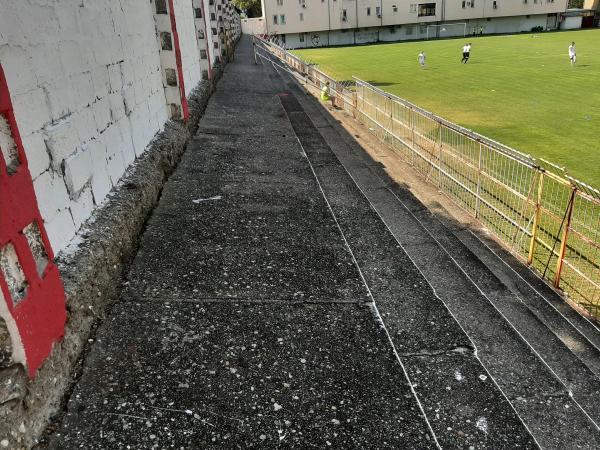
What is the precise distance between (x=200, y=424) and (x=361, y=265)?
256 centimetres

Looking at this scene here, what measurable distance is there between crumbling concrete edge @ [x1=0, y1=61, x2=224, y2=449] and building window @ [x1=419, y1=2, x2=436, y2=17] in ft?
252

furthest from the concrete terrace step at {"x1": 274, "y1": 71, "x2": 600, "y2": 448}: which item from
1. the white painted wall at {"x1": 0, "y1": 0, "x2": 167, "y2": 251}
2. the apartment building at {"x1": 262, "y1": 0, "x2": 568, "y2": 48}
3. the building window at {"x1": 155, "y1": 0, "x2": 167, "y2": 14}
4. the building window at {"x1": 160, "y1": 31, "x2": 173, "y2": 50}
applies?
the apartment building at {"x1": 262, "y1": 0, "x2": 568, "y2": 48}

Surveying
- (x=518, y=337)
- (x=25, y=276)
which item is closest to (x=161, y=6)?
(x=25, y=276)

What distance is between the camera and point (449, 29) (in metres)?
75.5

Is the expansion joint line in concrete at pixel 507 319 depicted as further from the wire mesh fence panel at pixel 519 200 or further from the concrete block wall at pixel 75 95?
the concrete block wall at pixel 75 95

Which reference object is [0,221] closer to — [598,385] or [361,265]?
[361,265]

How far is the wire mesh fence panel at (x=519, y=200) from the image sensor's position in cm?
592

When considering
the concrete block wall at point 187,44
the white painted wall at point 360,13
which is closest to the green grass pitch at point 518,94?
the concrete block wall at point 187,44

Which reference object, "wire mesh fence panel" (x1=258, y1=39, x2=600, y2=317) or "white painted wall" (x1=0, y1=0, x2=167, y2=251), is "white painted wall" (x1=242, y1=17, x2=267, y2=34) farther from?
"white painted wall" (x1=0, y1=0, x2=167, y2=251)

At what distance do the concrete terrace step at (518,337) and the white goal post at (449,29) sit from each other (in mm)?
77217

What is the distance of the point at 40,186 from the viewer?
125 inches

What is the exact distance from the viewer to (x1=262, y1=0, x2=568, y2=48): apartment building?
71.8m

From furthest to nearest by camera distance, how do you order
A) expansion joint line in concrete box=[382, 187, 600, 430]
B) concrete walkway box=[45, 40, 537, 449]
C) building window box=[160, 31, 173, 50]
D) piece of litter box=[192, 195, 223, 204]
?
building window box=[160, 31, 173, 50] < piece of litter box=[192, 195, 223, 204] < expansion joint line in concrete box=[382, 187, 600, 430] < concrete walkway box=[45, 40, 537, 449]

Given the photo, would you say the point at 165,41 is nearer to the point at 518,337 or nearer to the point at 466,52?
the point at 518,337
